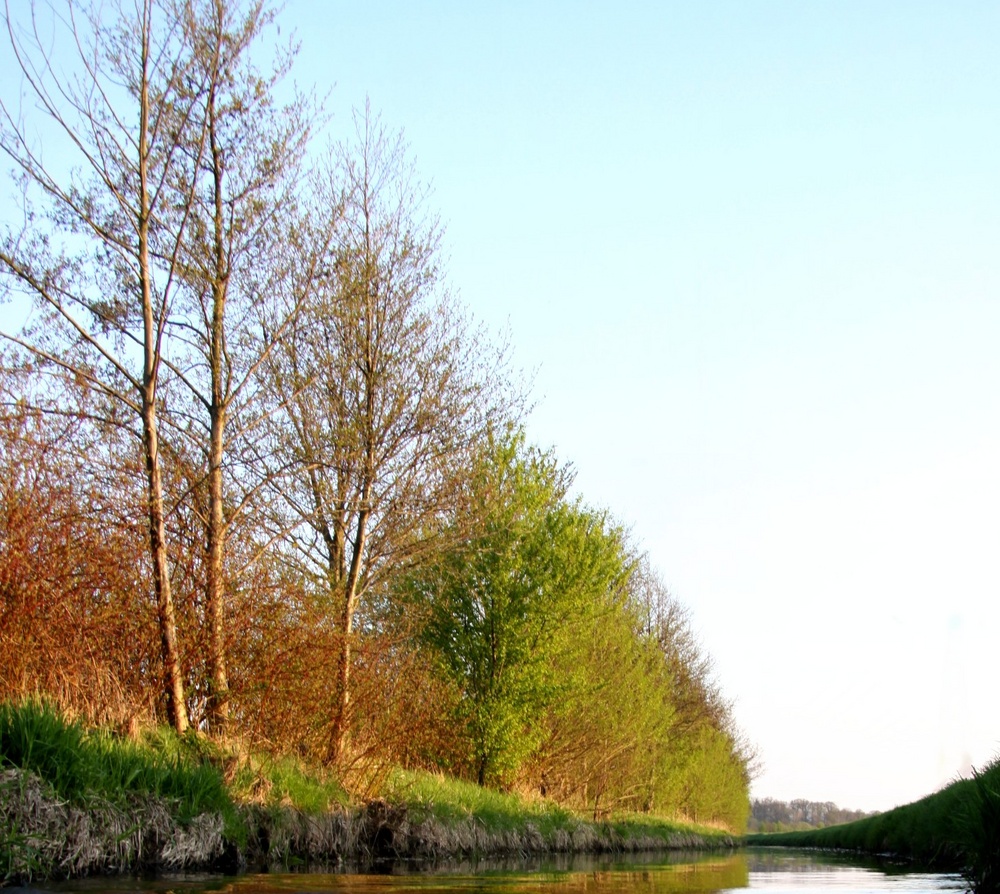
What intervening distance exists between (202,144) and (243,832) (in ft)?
29.5

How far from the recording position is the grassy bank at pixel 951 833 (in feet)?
30.6

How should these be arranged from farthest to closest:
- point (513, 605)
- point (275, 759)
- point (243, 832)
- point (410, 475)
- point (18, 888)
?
point (513, 605)
point (410, 475)
point (275, 759)
point (243, 832)
point (18, 888)

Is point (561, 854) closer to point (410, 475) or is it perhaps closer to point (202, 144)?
point (410, 475)

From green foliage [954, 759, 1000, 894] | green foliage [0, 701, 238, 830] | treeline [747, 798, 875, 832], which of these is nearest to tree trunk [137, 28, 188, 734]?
green foliage [0, 701, 238, 830]

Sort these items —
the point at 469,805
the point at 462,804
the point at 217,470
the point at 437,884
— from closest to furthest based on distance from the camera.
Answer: the point at 437,884 < the point at 217,470 < the point at 462,804 < the point at 469,805

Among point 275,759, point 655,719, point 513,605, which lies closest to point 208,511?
point 275,759

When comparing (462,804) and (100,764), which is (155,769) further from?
(462,804)

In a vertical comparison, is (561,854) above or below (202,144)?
below

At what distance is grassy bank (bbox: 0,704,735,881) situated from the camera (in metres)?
7.61

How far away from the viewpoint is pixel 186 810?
31.1ft

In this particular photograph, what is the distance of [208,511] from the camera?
1428 cm

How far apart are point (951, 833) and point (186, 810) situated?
11.0 metres

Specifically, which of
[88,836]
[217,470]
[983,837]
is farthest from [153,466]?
[983,837]

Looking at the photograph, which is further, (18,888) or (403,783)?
(403,783)
